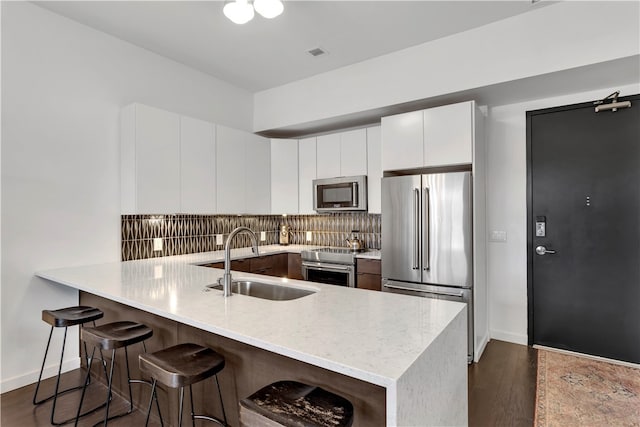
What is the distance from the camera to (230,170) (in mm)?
3875

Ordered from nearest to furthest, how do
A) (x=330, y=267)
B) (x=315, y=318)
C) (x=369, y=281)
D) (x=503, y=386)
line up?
(x=315, y=318)
(x=503, y=386)
(x=369, y=281)
(x=330, y=267)

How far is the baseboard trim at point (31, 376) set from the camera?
2.48m

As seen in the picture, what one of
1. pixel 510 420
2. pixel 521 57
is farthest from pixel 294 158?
pixel 510 420

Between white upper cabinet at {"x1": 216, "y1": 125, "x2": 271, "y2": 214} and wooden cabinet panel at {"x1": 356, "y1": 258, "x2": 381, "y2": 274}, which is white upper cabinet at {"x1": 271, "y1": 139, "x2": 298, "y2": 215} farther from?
wooden cabinet panel at {"x1": 356, "y1": 258, "x2": 381, "y2": 274}

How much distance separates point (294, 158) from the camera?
14.5ft

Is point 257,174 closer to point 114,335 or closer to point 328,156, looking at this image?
point 328,156

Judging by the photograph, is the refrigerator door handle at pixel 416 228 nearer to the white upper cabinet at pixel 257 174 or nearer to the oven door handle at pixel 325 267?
the oven door handle at pixel 325 267

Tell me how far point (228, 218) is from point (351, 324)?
10.6 feet

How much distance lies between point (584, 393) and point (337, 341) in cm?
235

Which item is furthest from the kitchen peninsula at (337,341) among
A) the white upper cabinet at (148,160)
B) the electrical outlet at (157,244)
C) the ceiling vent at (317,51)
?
the ceiling vent at (317,51)

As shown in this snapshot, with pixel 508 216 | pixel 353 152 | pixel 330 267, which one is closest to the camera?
pixel 508 216

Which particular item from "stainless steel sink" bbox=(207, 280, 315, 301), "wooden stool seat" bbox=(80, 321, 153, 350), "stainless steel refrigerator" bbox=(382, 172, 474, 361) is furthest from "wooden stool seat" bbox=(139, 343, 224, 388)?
"stainless steel refrigerator" bbox=(382, 172, 474, 361)

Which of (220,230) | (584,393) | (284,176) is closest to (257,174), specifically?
(284,176)

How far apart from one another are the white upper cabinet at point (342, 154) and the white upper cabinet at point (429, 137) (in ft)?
1.62
